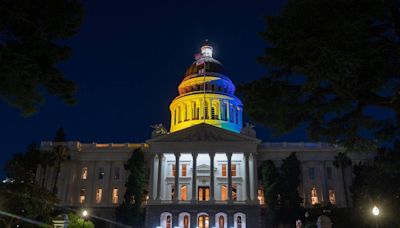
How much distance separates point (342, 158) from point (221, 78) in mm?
30581

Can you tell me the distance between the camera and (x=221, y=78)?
85.5 metres

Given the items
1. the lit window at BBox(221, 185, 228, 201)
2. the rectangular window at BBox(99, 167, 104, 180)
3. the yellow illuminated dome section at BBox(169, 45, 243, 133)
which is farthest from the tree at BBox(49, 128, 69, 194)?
the lit window at BBox(221, 185, 228, 201)

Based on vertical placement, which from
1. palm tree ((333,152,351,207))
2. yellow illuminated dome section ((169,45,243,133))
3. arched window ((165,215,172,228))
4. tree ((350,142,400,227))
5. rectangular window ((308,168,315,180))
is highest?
yellow illuminated dome section ((169,45,243,133))

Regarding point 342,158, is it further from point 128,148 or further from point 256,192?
point 128,148

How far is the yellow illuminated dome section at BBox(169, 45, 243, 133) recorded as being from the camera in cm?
8069

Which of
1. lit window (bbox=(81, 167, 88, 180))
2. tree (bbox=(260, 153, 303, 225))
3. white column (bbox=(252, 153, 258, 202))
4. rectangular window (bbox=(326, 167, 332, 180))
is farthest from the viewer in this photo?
lit window (bbox=(81, 167, 88, 180))

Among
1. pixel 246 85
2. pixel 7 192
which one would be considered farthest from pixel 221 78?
pixel 246 85

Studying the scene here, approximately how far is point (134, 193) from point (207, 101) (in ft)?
85.8

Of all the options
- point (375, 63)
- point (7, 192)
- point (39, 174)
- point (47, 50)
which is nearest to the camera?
point (375, 63)

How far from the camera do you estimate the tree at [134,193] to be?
6219 centimetres

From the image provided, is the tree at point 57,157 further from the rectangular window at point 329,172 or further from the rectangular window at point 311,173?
the rectangular window at point 329,172

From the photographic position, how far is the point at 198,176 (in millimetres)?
66625

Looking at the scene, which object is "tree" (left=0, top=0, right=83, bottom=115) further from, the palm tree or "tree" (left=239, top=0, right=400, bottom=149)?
the palm tree

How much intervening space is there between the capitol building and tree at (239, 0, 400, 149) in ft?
133
